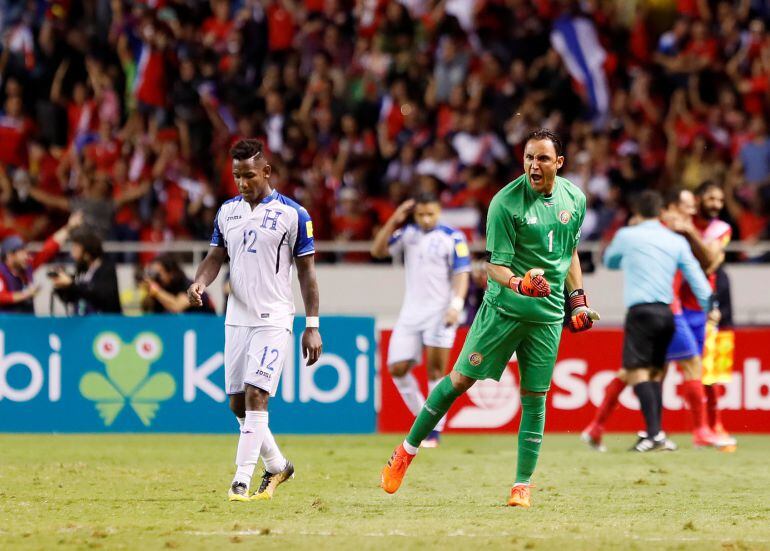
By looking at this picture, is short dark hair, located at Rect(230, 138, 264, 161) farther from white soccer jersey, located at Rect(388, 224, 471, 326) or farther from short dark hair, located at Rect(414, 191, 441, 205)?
white soccer jersey, located at Rect(388, 224, 471, 326)

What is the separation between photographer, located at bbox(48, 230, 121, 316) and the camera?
49.2 feet

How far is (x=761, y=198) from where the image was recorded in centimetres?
1852

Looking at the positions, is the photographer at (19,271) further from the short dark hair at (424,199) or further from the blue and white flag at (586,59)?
the blue and white flag at (586,59)

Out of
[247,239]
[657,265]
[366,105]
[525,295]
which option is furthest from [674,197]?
[366,105]

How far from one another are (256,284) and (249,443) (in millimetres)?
1054

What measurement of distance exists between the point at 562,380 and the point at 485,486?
4.86 m

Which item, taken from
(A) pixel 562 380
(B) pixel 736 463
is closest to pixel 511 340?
(B) pixel 736 463

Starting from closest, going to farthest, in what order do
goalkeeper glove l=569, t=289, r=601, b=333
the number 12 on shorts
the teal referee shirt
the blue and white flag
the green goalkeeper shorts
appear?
goalkeeper glove l=569, t=289, r=601, b=333 → the green goalkeeper shorts → the number 12 on shorts → the teal referee shirt → the blue and white flag

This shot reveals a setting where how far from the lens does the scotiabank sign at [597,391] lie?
1495 centimetres

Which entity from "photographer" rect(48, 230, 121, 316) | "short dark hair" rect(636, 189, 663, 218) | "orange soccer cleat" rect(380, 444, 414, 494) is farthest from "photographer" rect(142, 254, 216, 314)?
"orange soccer cleat" rect(380, 444, 414, 494)

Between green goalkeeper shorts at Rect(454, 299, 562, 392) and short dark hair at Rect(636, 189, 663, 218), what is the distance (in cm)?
438

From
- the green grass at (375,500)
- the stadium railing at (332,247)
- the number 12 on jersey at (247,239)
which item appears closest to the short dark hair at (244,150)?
the number 12 on jersey at (247,239)

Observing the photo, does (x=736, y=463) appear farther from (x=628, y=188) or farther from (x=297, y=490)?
(x=628, y=188)

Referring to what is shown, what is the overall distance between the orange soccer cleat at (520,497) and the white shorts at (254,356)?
67.7 inches
